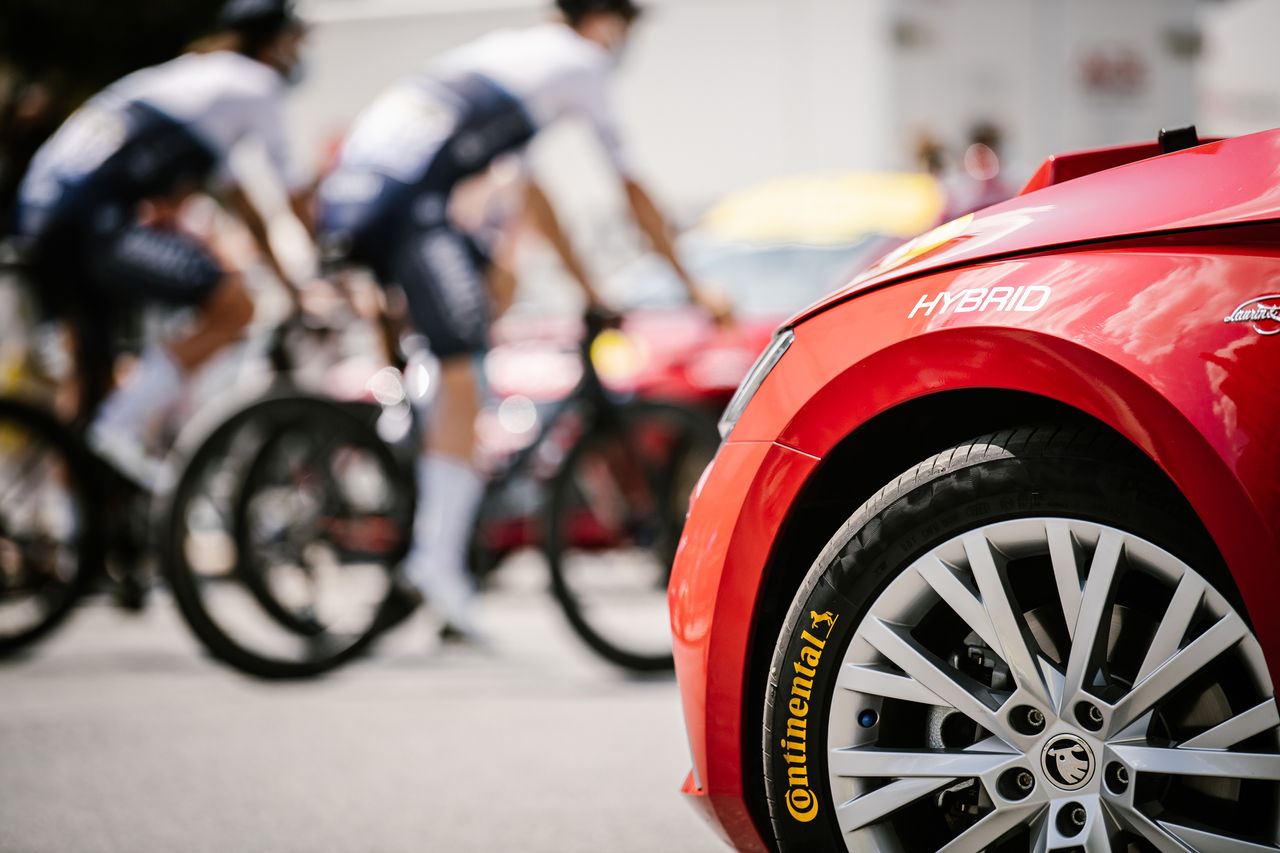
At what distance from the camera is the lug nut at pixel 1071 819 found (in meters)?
1.92

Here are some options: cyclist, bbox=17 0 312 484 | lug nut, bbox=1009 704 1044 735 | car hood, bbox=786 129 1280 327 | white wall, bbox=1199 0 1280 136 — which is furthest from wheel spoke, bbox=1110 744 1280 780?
white wall, bbox=1199 0 1280 136

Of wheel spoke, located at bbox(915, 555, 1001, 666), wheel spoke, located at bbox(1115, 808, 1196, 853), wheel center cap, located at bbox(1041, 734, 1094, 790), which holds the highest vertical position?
wheel spoke, located at bbox(915, 555, 1001, 666)

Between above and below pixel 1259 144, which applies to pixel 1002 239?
below

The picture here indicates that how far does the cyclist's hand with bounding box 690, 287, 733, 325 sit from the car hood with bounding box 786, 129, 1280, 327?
265 centimetres

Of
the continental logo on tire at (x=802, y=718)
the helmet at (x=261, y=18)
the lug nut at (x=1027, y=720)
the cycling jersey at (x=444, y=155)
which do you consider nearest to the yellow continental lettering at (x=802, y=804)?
the continental logo on tire at (x=802, y=718)

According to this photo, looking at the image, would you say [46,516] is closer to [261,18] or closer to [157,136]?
[157,136]

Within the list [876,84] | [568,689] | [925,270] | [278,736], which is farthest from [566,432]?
[876,84]

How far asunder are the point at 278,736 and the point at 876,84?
7.34 m

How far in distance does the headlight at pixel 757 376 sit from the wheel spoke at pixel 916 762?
592 mm

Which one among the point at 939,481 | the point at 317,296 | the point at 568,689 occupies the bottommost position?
the point at 568,689

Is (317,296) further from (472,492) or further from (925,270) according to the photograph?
(925,270)

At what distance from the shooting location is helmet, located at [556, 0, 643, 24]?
16.0 feet

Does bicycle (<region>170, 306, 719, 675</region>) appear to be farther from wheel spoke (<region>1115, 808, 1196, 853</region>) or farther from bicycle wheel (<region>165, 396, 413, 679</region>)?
wheel spoke (<region>1115, 808, 1196, 853</region>)

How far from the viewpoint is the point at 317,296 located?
533cm
